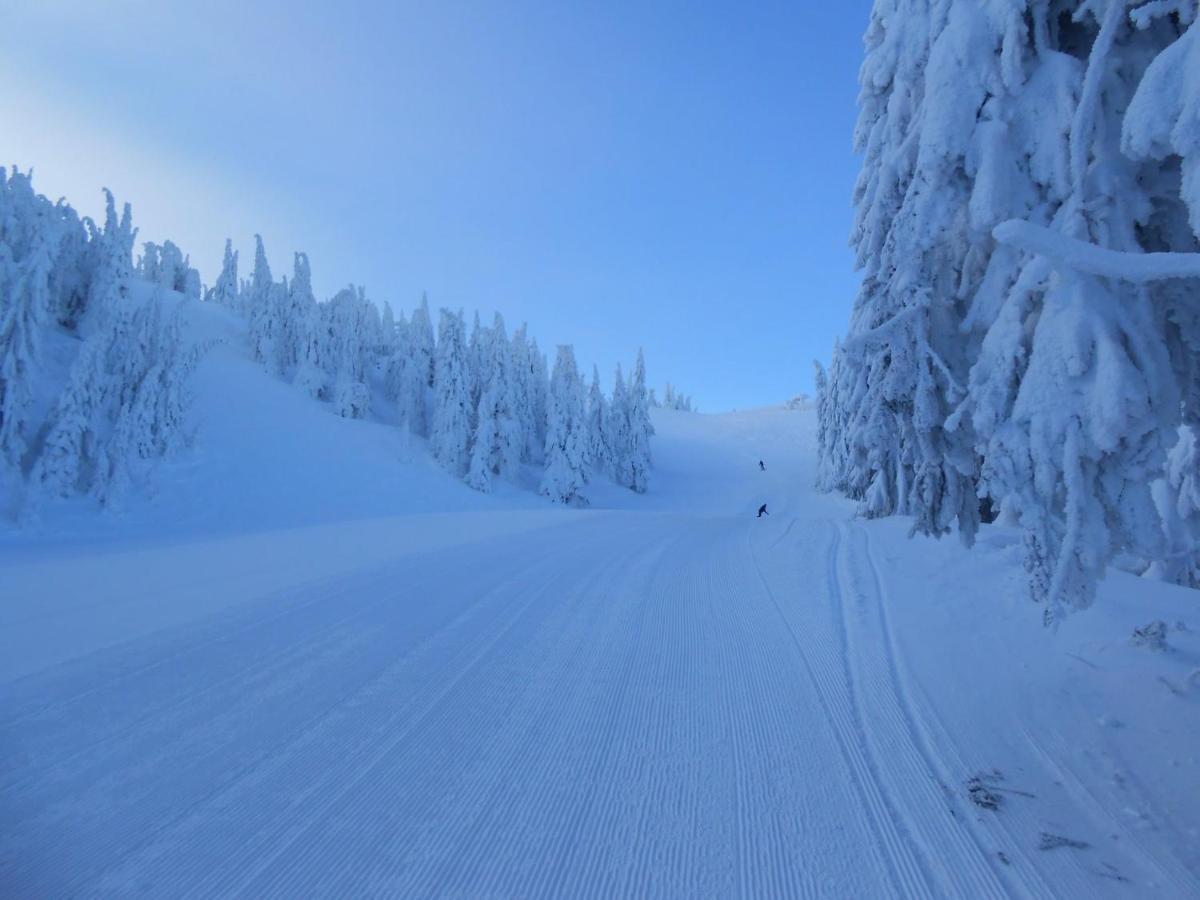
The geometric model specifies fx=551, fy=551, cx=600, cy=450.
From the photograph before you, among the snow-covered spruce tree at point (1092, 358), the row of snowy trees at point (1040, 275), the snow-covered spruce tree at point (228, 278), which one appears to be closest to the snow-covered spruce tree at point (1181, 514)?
the row of snowy trees at point (1040, 275)

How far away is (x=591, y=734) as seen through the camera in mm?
4027

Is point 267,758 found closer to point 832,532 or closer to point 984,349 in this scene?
point 984,349

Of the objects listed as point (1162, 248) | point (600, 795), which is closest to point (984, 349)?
point (1162, 248)

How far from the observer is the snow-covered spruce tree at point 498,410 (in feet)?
123

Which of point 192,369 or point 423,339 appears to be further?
point 423,339

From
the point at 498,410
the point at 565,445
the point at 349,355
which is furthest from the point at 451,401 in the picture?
the point at 349,355

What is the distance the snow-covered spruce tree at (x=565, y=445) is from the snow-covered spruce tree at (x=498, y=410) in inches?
96.7

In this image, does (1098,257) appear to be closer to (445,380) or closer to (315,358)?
(445,380)

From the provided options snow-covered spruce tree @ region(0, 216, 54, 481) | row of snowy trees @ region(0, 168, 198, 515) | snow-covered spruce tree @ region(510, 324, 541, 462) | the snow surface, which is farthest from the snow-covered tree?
the snow surface

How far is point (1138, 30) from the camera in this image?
427 centimetres

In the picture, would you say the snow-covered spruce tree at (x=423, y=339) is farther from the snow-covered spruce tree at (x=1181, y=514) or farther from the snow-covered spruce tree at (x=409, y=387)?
the snow-covered spruce tree at (x=1181, y=514)

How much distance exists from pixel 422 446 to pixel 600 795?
3732 centimetres

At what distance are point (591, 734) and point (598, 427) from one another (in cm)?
4709

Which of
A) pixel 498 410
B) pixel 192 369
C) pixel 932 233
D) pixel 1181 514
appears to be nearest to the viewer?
pixel 932 233
